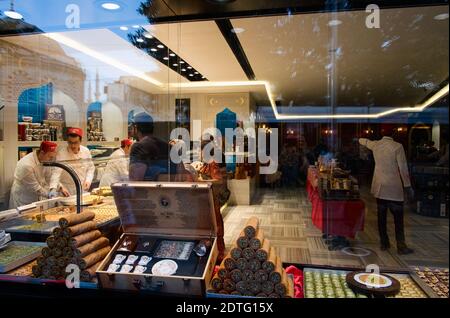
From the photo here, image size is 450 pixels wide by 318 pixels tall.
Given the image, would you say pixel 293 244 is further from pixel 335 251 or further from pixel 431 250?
pixel 431 250

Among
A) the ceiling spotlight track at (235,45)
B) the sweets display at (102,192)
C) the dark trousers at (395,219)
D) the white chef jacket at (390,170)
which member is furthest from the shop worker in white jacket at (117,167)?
the dark trousers at (395,219)

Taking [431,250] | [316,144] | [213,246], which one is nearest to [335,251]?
[431,250]

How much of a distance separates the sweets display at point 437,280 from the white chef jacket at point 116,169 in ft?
10.8

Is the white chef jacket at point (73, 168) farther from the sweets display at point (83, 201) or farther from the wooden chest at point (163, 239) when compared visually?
the wooden chest at point (163, 239)

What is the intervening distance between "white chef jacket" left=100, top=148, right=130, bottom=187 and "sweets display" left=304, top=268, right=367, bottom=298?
2832mm

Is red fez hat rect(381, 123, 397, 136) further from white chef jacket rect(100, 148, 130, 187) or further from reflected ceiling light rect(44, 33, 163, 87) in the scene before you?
reflected ceiling light rect(44, 33, 163, 87)

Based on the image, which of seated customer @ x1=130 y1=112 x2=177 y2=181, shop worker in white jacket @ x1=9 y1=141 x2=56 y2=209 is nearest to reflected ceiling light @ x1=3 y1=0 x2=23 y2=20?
shop worker in white jacket @ x1=9 y1=141 x2=56 y2=209

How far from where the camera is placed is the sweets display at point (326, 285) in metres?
1.62

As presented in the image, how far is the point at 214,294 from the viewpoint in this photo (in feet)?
5.13

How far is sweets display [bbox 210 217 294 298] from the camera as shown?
1528 millimetres

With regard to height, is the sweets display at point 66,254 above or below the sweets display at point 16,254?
above
